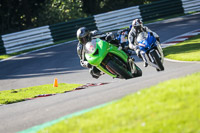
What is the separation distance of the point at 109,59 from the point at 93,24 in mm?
14391

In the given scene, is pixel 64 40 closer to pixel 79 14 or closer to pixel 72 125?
pixel 79 14

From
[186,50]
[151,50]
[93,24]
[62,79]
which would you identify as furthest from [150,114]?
[93,24]

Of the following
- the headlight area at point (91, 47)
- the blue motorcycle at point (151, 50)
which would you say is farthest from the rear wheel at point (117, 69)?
the blue motorcycle at point (151, 50)

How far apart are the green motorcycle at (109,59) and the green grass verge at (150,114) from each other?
3.90 meters

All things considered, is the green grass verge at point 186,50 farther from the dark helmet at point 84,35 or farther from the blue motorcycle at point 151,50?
the dark helmet at point 84,35

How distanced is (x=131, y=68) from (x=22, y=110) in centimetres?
319

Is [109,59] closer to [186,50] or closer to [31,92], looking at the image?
[31,92]

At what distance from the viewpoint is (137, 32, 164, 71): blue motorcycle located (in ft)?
34.1

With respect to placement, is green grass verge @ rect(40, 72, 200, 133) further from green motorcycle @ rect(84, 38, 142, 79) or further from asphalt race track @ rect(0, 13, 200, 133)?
green motorcycle @ rect(84, 38, 142, 79)

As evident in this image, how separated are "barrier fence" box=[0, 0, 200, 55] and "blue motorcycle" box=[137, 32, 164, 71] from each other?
13.6 metres

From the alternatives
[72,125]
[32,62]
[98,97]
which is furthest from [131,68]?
[32,62]

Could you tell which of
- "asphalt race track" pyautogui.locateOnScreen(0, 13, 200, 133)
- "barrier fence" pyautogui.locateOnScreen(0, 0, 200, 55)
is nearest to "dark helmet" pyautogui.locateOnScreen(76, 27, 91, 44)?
"asphalt race track" pyautogui.locateOnScreen(0, 13, 200, 133)

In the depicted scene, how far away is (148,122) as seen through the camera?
493 cm

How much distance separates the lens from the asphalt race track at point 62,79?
751 centimetres
